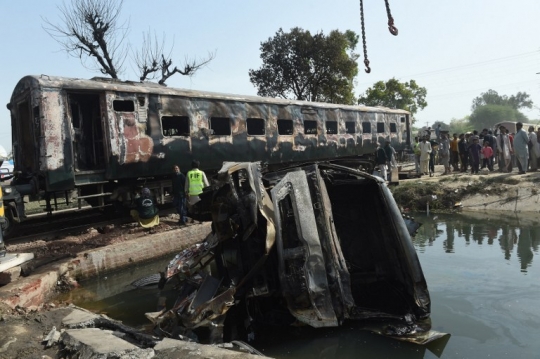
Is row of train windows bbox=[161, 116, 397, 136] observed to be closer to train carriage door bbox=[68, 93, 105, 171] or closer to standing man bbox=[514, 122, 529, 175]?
train carriage door bbox=[68, 93, 105, 171]

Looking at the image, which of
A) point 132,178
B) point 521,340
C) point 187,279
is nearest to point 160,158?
point 132,178

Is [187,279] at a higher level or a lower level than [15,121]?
lower

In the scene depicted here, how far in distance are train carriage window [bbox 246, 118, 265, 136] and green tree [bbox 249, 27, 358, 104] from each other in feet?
47.8

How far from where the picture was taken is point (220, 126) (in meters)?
11.5

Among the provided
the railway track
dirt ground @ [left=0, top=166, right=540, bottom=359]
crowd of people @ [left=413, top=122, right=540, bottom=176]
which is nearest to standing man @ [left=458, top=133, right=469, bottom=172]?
crowd of people @ [left=413, top=122, right=540, bottom=176]

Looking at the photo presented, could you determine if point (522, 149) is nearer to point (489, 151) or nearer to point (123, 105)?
point (489, 151)

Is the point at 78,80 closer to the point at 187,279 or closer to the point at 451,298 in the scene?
the point at 187,279

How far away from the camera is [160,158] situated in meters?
9.99

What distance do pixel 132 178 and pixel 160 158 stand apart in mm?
795

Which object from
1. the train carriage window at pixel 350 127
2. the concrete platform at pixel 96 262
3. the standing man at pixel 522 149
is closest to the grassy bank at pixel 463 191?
the standing man at pixel 522 149

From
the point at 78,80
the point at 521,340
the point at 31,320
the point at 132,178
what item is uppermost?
the point at 78,80

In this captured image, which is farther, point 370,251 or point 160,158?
point 160,158

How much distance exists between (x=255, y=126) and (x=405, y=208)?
16.1 feet

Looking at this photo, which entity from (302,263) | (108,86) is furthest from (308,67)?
(302,263)
